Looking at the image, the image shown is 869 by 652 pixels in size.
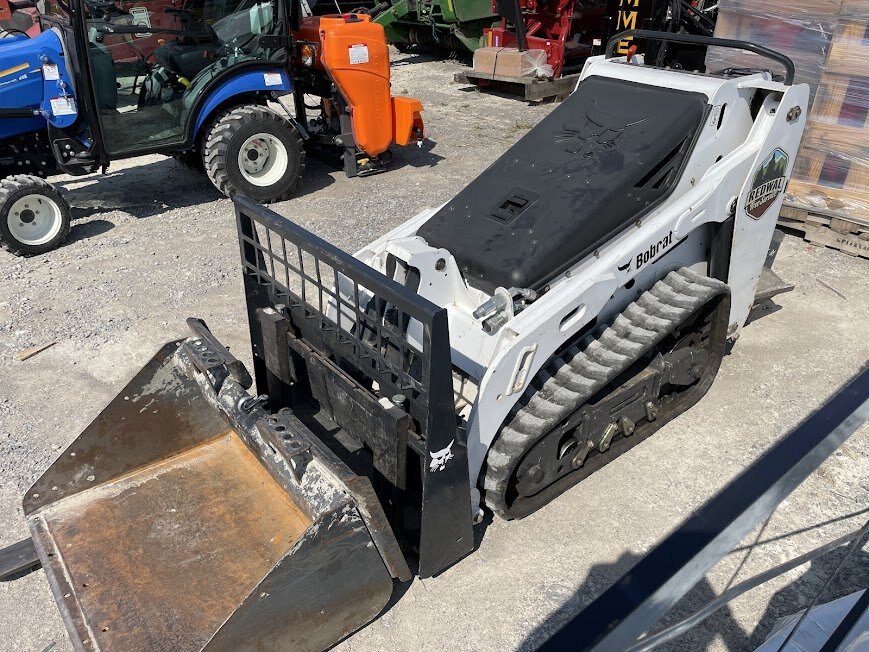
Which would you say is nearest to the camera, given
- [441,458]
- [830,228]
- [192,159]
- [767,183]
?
[441,458]

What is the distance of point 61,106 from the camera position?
5.93 metres

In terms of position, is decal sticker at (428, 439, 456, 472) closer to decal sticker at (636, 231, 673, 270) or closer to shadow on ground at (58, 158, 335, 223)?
decal sticker at (636, 231, 673, 270)

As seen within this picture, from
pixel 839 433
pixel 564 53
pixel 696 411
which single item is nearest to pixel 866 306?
pixel 696 411

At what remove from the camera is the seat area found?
9.94 ft

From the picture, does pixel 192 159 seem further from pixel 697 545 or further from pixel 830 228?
pixel 697 545

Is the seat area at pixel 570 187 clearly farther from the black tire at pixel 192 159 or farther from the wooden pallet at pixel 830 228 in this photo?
the black tire at pixel 192 159

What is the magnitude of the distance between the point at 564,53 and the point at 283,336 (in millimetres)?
8897

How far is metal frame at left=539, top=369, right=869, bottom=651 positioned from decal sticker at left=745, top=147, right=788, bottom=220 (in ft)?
8.39

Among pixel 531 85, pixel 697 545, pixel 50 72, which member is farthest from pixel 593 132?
pixel 531 85

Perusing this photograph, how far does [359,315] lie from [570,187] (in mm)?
1246

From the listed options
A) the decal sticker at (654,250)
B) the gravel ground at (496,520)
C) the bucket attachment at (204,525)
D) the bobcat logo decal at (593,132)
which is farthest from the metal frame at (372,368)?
the bobcat logo decal at (593,132)

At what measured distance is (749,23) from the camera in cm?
575

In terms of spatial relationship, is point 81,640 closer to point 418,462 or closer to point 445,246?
point 418,462

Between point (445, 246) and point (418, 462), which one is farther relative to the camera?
point (445, 246)
